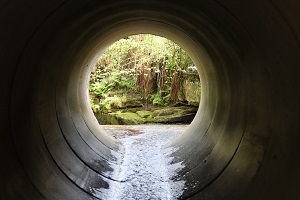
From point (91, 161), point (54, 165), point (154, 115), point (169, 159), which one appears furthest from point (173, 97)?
point (54, 165)

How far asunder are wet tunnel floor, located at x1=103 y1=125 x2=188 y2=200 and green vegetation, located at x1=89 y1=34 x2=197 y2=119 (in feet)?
16.2

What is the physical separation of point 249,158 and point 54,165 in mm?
2410

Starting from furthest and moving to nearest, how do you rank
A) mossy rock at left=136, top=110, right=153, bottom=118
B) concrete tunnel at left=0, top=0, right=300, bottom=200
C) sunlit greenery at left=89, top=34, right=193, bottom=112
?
sunlit greenery at left=89, top=34, right=193, bottom=112 < mossy rock at left=136, top=110, right=153, bottom=118 < concrete tunnel at left=0, top=0, right=300, bottom=200

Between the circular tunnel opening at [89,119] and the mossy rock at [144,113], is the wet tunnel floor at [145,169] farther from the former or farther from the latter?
the mossy rock at [144,113]

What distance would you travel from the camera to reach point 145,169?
6.82 m

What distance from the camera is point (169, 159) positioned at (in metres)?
7.41

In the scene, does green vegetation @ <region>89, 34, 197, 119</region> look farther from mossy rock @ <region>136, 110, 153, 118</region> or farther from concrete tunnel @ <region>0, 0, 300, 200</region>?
concrete tunnel @ <region>0, 0, 300, 200</region>

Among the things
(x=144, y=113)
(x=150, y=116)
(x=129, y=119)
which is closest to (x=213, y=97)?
(x=150, y=116)

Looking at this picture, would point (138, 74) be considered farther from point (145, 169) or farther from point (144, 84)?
point (145, 169)

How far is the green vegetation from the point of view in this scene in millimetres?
14898

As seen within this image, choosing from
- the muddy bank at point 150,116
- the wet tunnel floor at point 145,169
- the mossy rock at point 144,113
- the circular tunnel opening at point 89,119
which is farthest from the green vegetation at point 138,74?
the circular tunnel opening at point 89,119

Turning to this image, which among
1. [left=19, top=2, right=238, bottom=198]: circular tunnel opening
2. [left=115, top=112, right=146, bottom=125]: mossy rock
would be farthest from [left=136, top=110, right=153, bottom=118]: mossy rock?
[left=19, top=2, right=238, bottom=198]: circular tunnel opening

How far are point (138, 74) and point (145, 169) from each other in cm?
935

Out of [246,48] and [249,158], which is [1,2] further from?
[249,158]
